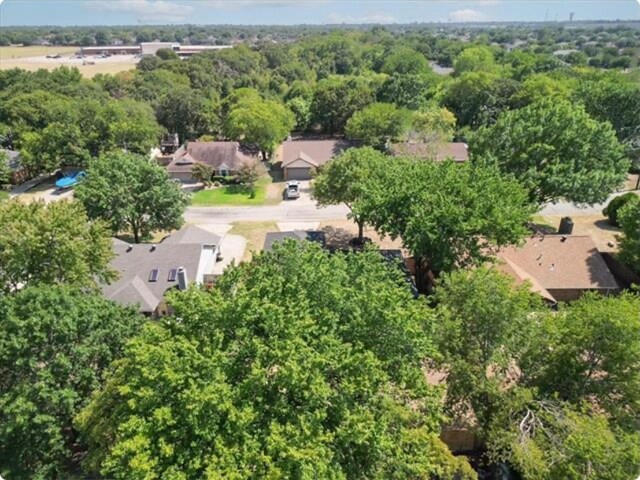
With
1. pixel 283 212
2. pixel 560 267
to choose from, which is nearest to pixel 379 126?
pixel 283 212

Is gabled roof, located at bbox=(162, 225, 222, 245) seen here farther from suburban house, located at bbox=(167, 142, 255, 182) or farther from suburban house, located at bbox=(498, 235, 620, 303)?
suburban house, located at bbox=(498, 235, 620, 303)

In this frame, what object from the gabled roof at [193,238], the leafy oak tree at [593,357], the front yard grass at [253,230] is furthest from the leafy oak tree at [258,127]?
the leafy oak tree at [593,357]

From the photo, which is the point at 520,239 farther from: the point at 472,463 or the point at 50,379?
the point at 50,379

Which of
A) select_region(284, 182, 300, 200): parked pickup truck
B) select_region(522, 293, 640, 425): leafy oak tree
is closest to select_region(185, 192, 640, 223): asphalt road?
select_region(284, 182, 300, 200): parked pickup truck

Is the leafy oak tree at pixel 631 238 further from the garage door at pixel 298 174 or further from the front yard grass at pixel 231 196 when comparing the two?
the garage door at pixel 298 174

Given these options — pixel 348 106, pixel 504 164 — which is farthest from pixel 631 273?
pixel 348 106
